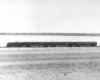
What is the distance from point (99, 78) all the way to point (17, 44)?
2787 centimetres

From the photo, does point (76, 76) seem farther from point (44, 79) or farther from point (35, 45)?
point (35, 45)

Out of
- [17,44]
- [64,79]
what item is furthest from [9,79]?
[17,44]

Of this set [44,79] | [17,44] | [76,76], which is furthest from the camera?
[17,44]

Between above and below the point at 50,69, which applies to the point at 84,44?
above

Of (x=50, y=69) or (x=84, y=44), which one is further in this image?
(x=84, y=44)

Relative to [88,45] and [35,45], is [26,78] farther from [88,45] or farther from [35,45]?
[88,45]

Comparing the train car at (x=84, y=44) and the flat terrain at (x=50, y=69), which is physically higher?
the train car at (x=84, y=44)

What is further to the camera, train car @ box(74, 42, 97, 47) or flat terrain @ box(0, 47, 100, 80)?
train car @ box(74, 42, 97, 47)

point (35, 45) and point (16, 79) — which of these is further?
point (35, 45)

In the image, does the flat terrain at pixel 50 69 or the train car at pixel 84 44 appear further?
the train car at pixel 84 44

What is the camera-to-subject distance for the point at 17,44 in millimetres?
34938

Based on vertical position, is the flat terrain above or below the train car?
below

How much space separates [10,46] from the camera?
3500 centimetres

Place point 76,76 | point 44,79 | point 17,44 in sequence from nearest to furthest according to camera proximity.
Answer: point 44,79 → point 76,76 → point 17,44
